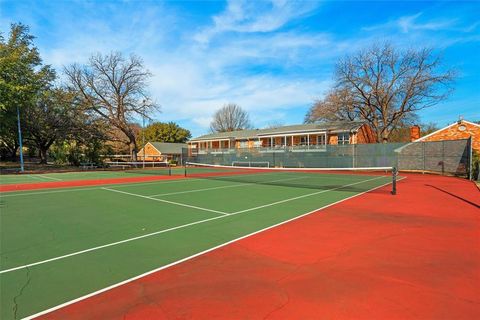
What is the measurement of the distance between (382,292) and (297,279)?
1.13 metres

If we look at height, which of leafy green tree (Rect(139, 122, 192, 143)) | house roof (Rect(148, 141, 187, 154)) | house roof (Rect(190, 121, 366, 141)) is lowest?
house roof (Rect(148, 141, 187, 154))

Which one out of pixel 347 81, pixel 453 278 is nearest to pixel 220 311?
pixel 453 278

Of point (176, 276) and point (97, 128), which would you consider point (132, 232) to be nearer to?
point (176, 276)

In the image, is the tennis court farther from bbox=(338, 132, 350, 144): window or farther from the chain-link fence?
bbox=(338, 132, 350, 144): window

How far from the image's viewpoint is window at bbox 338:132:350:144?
38000 mm

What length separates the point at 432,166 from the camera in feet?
86.2

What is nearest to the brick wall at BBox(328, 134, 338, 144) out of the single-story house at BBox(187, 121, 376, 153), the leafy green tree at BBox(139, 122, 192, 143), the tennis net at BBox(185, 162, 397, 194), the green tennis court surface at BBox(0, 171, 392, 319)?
the single-story house at BBox(187, 121, 376, 153)

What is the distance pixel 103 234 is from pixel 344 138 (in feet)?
118

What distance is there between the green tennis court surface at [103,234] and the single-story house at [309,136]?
2494 cm

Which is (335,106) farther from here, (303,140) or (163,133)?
(163,133)

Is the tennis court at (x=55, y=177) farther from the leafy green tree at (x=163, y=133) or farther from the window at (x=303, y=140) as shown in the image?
the leafy green tree at (x=163, y=133)

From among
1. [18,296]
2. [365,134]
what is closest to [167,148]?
[365,134]

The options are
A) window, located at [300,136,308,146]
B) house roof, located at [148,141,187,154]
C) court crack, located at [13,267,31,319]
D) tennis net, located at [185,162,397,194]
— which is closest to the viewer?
court crack, located at [13,267,31,319]

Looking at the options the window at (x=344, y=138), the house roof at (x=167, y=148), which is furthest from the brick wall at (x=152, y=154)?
the window at (x=344, y=138)
